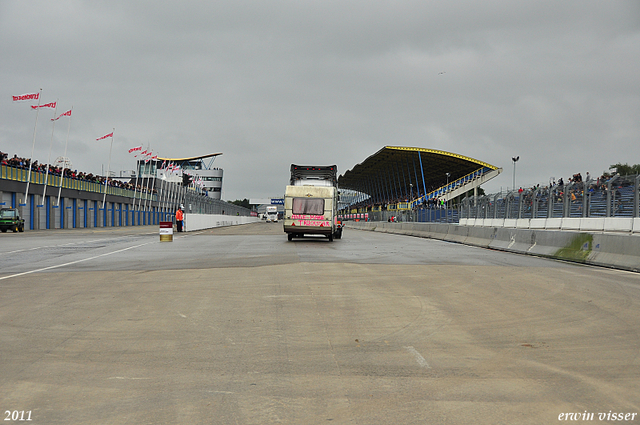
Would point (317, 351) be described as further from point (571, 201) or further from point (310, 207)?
point (310, 207)

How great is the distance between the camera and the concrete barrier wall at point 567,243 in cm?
1503

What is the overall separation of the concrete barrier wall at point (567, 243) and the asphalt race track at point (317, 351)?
4363 millimetres

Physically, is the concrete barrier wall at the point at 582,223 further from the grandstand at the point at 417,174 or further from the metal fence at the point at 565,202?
the grandstand at the point at 417,174

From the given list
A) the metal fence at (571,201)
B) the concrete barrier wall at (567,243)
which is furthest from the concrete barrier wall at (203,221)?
the concrete barrier wall at (567,243)

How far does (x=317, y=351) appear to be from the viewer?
19.5ft

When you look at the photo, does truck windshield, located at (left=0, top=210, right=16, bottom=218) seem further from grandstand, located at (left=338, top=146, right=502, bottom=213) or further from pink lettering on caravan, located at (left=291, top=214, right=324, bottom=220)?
grandstand, located at (left=338, top=146, right=502, bottom=213)

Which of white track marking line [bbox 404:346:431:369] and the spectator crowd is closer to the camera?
white track marking line [bbox 404:346:431:369]

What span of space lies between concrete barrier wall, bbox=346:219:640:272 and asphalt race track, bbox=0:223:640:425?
436 cm

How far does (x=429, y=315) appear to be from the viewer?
7.86 meters

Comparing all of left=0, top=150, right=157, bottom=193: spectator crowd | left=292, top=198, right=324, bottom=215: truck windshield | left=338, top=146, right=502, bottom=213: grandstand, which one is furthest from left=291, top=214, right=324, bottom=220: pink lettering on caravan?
left=338, top=146, right=502, bottom=213: grandstand

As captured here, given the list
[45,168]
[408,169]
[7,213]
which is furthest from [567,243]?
[408,169]

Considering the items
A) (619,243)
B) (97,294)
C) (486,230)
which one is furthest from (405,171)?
(97,294)

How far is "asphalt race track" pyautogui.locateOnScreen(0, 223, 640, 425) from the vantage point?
4.27 m

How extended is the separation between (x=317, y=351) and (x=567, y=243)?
14.5 m
